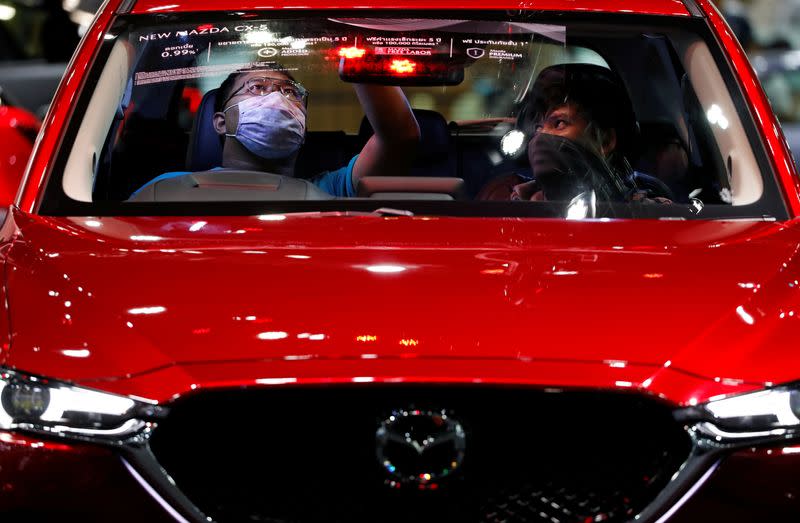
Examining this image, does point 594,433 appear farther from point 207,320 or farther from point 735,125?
point 735,125

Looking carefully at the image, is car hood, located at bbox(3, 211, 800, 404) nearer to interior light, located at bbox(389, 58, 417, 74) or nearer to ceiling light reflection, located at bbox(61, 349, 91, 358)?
ceiling light reflection, located at bbox(61, 349, 91, 358)

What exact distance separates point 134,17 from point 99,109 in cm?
35

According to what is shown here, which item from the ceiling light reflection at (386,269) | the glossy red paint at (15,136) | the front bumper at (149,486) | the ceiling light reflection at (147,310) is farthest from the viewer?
the glossy red paint at (15,136)

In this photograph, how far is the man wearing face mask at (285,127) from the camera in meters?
4.38

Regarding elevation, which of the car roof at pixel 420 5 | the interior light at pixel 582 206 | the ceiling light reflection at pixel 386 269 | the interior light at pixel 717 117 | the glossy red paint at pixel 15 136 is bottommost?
the glossy red paint at pixel 15 136

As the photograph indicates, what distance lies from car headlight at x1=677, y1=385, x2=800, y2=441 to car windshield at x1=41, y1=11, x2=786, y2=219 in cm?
126

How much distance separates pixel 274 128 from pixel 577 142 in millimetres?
810

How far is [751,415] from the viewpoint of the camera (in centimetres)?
288

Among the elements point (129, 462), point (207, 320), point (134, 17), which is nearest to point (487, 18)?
point (134, 17)

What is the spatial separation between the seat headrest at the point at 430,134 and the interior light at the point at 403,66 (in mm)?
196

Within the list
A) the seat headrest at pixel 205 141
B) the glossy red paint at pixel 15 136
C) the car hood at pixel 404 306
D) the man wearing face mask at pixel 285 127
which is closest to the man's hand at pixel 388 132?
the man wearing face mask at pixel 285 127

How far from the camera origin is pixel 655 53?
4.79 m

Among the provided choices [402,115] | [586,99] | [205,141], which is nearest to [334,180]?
[402,115]

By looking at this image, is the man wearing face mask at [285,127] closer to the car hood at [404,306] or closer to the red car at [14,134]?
the car hood at [404,306]
